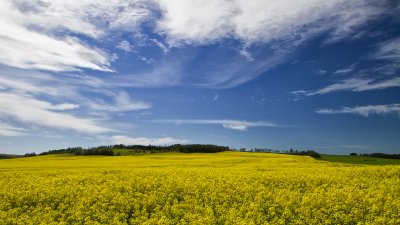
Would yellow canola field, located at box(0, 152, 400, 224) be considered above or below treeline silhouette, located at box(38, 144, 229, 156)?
below

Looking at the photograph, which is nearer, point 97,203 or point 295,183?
point 97,203

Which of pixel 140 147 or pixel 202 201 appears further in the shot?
pixel 140 147

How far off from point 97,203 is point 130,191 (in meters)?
3.46

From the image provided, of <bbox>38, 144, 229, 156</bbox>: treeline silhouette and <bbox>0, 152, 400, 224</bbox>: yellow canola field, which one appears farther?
<bbox>38, 144, 229, 156</bbox>: treeline silhouette

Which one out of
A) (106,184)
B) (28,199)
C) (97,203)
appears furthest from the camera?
(106,184)

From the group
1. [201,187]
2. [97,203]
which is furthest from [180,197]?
[97,203]

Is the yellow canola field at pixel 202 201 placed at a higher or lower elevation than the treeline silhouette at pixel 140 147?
lower

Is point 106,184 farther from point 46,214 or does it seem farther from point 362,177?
point 362,177

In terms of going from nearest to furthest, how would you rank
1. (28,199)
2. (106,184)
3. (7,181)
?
1. (28,199)
2. (106,184)
3. (7,181)

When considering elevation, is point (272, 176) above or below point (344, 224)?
above

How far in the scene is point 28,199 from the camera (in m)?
22.9

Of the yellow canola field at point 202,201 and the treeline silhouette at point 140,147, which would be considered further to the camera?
the treeline silhouette at point 140,147

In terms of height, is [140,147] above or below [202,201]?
above

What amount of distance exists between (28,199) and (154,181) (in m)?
8.51
